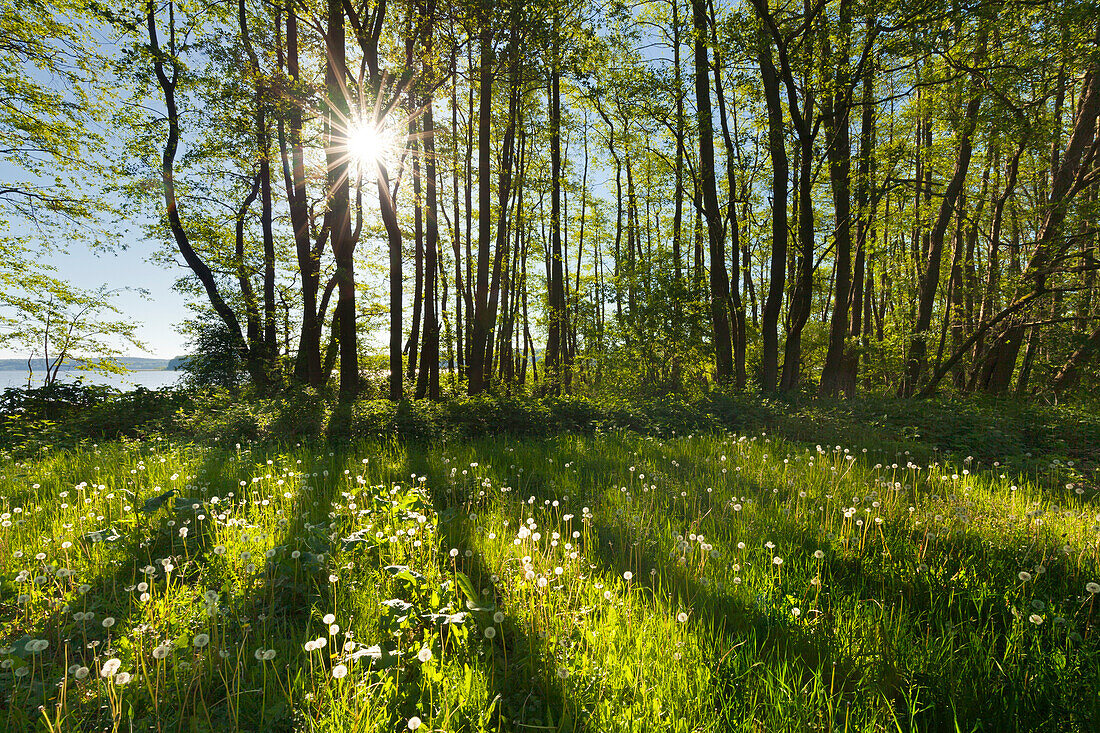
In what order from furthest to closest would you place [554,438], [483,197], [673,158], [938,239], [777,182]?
[673,158]
[938,239]
[483,197]
[777,182]
[554,438]

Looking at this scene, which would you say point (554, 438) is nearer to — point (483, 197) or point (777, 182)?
point (483, 197)

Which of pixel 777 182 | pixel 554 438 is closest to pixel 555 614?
pixel 554 438

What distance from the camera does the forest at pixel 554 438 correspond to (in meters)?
1.99

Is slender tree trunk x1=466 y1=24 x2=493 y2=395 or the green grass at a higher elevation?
slender tree trunk x1=466 y1=24 x2=493 y2=395

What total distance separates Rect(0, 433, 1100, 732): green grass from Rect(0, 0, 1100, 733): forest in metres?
0.03

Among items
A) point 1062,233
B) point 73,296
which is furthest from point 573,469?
point 73,296

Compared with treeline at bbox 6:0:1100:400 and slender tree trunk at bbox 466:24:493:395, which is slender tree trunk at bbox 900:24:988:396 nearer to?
treeline at bbox 6:0:1100:400

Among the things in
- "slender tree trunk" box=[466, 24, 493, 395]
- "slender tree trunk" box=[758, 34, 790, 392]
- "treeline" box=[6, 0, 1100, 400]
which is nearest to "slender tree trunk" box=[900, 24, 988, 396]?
"treeline" box=[6, 0, 1100, 400]

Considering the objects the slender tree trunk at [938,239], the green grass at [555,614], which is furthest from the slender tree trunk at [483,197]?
the slender tree trunk at [938,239]

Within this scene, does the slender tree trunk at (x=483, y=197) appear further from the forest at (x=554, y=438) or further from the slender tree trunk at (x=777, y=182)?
the slender tree trunk at (x=777, y=182)

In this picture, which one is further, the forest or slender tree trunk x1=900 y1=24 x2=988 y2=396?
slender tree trunk x1=900 y1=24 x2=988 y2=396

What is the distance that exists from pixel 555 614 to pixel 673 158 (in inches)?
745

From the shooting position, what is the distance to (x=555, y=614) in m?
2.40

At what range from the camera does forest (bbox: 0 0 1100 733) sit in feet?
6.53
